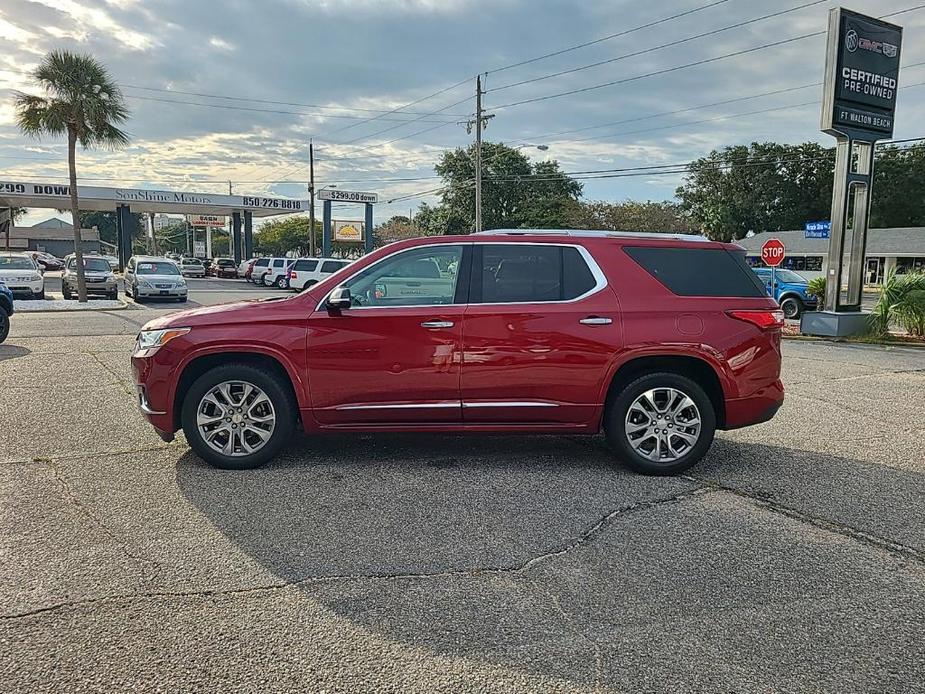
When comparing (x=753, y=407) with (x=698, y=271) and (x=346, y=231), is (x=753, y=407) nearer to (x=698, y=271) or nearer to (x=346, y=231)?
(x=698, y=271)

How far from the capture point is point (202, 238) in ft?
460

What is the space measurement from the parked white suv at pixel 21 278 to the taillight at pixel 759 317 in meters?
24.4

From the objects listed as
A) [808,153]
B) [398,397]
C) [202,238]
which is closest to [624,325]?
[398,397]

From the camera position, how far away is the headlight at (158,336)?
518 centimetres

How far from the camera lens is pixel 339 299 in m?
5.12

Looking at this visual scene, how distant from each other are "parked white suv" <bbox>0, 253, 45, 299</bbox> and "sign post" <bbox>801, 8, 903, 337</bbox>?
23.9 metres

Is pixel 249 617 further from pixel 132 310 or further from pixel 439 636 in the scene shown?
pixel 132 310

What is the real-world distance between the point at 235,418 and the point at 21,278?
22.8 m

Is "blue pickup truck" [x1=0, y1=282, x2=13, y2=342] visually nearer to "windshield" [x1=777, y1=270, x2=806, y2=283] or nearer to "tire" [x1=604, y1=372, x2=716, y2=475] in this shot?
"tire" [x1=604, y1=372, x2=716, y2=475]

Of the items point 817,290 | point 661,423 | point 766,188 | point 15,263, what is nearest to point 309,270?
point 15,263

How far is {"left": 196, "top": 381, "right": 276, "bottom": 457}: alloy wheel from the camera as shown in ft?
17.0

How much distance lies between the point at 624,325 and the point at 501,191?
50376 millimetres

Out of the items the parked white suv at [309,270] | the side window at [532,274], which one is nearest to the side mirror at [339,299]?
the side window at [532,274]

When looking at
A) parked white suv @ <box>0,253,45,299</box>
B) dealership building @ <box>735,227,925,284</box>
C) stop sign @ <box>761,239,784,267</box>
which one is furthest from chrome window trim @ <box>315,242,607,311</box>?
dealership building @ <box>735,227,925,284</box>
